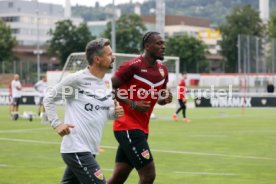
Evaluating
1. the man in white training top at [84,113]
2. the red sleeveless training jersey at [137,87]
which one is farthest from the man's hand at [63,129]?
the red sleeveless training jersey at [137,87]

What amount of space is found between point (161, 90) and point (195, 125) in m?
18.7

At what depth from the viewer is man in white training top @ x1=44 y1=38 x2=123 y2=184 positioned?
7434 mm

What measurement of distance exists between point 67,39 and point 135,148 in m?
87.1

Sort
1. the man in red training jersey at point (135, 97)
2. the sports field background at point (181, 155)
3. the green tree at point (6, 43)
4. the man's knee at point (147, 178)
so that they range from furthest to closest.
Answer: the green tree at point (6, 43)
the sports field background at point (181, 155)
the man in red training jersey at point (135, 97)
the man's knee at point (147, 178)

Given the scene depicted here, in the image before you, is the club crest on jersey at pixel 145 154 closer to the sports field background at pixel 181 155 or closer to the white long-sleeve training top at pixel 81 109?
the white long-sleeve training top at pixel 81 109

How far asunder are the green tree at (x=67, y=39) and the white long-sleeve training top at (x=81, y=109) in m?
87.7

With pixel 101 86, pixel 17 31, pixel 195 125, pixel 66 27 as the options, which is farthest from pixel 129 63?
pixel 17 31

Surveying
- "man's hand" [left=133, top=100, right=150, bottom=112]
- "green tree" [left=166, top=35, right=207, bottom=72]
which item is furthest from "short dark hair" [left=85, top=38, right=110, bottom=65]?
"green tree" [left=166, top=35, right=207, bottom=72]

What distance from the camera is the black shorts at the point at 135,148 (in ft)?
29.1

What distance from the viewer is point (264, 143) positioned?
19672mm

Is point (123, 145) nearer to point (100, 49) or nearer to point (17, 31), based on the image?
point (100, 49)

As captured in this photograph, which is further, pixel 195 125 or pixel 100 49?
pixel 195 125

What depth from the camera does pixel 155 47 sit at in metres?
9.16

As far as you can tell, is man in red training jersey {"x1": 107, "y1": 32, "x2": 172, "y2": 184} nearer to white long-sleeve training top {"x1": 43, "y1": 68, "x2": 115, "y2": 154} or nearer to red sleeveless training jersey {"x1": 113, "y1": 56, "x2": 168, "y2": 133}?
red sleeveless training jersey {"x1": 113, "y1": 56, "x2": 168, "y2": 133}
